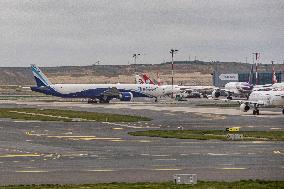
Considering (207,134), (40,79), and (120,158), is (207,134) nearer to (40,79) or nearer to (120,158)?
(120,158)

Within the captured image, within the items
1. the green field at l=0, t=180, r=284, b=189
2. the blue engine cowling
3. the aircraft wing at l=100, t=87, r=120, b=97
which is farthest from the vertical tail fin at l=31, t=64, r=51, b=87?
the green field at l=0, t=180, r=284, b=189

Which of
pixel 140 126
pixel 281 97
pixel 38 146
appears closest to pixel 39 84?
pixel 281 97

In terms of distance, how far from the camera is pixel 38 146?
5234 cm

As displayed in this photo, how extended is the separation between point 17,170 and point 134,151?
12.9 m

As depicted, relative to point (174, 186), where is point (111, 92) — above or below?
above

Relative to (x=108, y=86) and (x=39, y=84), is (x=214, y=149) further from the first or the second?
(x=39, y=84)

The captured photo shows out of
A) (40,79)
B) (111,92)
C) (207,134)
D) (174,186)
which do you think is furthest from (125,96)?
(174,186)

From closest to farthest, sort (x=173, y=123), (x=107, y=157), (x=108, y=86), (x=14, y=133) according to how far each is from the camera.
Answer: (x=107, y=157) → (x=14, y=133) → (x=173, y=123) → (x=108, y=86)

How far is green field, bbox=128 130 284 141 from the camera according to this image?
6084cm

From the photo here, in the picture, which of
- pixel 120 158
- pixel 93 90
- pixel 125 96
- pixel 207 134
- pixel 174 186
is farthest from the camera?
pixel 125 96

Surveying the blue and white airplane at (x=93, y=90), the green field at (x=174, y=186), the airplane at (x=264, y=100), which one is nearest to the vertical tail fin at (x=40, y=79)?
the blue and white airplane at (x=93, y=90)

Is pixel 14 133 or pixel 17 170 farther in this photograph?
pixel 14 133

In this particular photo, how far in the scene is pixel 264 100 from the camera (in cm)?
10488

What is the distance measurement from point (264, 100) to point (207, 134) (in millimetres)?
42114
